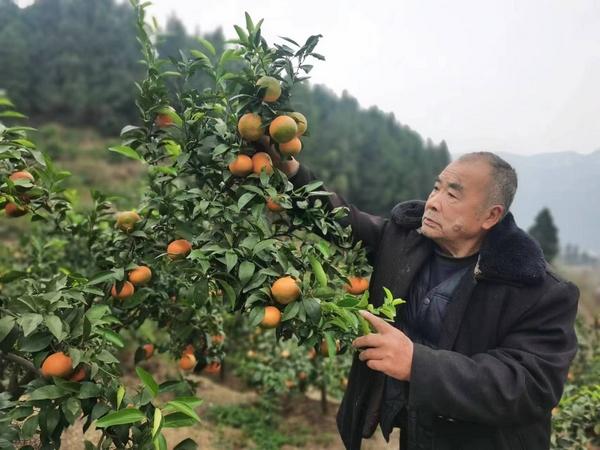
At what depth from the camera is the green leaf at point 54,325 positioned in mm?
1092

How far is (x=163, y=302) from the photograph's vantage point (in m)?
1.83

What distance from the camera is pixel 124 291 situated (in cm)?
153

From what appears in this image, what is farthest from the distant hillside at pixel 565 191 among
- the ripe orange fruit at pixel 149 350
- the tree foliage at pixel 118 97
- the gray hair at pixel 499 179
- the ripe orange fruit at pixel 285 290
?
the tree foliage at pixel 118 97

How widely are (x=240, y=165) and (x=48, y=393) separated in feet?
2.32

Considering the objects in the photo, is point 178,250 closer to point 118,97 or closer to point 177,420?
point 177,420

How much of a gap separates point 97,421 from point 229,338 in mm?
3561

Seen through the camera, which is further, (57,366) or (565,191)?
(565,191)

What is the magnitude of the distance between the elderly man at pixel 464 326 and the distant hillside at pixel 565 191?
0.19m

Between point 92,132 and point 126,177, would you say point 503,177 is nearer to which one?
point 126,177

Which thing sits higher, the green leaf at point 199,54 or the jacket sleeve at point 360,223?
the green leaf at point 199,54

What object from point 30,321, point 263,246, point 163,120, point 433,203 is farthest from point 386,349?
point 163,120

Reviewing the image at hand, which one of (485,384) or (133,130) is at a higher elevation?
(133,130)

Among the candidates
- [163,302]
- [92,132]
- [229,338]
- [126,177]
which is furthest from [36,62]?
[163,302]

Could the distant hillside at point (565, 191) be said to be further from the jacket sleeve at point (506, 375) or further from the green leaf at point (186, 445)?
the green leaf at point (186, 445)
